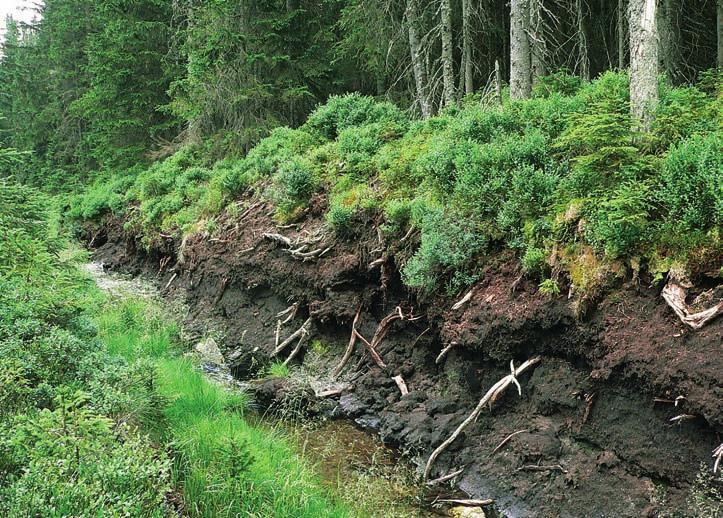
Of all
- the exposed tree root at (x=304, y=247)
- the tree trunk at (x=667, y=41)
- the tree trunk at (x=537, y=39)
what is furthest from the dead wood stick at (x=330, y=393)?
the tree trunk at (x=667, y=41)

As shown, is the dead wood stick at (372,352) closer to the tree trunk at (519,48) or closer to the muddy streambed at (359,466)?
the muddy streambed at (359,466)

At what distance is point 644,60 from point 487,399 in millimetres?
4127

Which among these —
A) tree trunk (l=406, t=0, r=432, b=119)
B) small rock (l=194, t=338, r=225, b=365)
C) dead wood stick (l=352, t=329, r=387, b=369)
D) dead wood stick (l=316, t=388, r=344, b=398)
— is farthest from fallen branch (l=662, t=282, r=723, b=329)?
tree trunk (l=406, t=0, r=432, b=119)

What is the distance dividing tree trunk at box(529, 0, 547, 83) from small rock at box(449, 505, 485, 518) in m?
7.72

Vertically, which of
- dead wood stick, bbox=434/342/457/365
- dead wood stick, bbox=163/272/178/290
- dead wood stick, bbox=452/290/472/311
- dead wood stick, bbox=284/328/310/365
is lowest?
dead wood stick, bbox=284/328/310/365

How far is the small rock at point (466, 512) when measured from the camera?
4.99 metres

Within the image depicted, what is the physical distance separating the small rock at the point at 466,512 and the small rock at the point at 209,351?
17.7 feet

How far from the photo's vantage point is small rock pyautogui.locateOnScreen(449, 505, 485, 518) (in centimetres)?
499

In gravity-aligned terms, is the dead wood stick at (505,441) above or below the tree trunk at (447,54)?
below

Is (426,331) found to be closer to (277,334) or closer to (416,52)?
(277,334)

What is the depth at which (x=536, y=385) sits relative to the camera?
5.57 m

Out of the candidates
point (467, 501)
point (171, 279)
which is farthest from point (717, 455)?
point (171, 279)

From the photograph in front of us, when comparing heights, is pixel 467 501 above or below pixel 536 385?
below

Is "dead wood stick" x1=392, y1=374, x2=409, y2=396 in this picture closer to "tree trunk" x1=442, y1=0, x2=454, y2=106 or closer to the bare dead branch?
the bare dead branch
